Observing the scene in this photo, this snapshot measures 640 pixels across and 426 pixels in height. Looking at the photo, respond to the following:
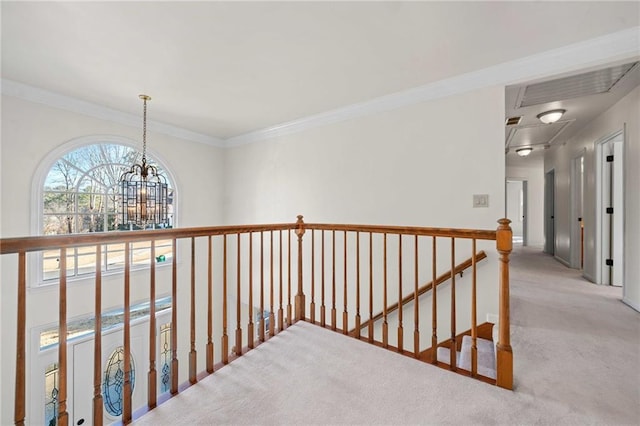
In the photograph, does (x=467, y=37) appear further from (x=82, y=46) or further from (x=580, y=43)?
(x=82, y=46)

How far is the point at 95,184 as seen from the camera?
3.53m

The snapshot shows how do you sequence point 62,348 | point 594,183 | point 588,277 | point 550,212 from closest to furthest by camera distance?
point 62,348 → point 594,183 → point 588,277 → point 550,212

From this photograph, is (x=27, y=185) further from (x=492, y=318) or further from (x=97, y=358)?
(x=492, y=318)

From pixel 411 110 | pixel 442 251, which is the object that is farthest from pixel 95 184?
pixel 442 251

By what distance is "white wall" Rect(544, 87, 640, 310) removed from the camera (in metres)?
2.69

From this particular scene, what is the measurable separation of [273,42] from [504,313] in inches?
93.7

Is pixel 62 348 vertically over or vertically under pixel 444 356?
over

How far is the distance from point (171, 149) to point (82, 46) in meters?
2.15

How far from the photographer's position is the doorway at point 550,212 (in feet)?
18.6

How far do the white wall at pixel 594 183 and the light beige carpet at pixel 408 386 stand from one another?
910 millimetres

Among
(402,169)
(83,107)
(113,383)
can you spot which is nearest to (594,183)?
(402,169)

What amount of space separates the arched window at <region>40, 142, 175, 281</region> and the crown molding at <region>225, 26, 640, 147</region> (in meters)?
3.04

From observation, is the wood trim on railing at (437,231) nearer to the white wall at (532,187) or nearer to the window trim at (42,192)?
the window trim at (42,192)

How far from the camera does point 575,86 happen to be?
2656 millimetres
